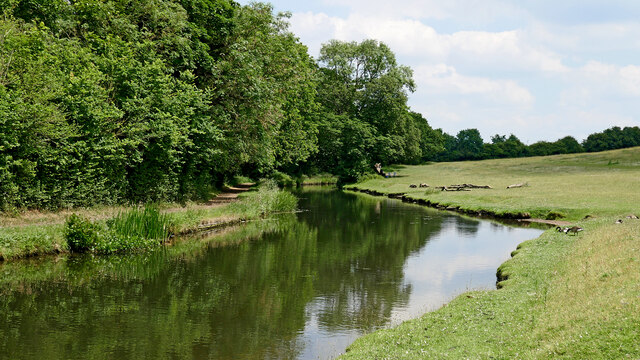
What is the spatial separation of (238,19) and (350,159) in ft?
165

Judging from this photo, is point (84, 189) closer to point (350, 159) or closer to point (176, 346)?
point (176, 346)

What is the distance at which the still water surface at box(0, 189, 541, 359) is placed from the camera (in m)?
13.1

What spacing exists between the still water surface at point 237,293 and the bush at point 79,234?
35.2 inches

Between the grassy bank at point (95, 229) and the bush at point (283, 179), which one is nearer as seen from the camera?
the grassy bank at point (95, 229)

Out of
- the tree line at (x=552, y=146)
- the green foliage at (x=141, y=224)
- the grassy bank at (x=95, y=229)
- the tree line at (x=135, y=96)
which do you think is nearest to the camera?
the grassy bank at (x=95, y=229)

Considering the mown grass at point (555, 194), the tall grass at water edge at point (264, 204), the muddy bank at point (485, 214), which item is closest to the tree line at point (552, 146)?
the mown grass at point (555, 194)

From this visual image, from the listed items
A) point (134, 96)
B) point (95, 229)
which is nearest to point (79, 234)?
point (95, 229)

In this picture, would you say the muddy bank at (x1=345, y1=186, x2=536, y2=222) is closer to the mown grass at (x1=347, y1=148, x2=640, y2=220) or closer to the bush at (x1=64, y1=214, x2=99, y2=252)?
the mown grass at (x1=347, y1=148, x2=640, y2=220)

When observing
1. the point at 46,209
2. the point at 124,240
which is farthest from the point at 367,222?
the point at 46,209

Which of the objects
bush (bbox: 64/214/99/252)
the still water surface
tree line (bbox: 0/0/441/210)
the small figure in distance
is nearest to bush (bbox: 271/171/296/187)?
tree line (bbox: 0/0/441/210)

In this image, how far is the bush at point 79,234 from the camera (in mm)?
22984

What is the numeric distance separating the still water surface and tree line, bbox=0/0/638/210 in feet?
24.4

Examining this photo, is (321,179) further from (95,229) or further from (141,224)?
(95,229)

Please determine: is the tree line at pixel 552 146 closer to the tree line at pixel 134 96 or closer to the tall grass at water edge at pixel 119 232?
the tree line at pixel 134 96
